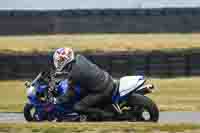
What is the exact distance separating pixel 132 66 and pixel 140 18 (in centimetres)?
995

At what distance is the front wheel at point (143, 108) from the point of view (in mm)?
12117

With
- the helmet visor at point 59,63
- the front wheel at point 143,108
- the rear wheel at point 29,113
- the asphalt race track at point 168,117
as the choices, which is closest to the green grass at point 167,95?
A: the asphalt race track at point 168,117

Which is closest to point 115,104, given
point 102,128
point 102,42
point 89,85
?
point 89,85

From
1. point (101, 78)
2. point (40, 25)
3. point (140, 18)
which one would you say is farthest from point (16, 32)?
point (101, 78)

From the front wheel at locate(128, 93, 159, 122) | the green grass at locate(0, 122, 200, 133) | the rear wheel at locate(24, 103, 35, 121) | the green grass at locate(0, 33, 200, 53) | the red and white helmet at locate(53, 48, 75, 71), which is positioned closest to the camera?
the green grass at locate(0, 122, 200, 133)

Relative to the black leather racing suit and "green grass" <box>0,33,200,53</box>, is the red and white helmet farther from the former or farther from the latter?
"green grass" <box>0,33,200,53</box>

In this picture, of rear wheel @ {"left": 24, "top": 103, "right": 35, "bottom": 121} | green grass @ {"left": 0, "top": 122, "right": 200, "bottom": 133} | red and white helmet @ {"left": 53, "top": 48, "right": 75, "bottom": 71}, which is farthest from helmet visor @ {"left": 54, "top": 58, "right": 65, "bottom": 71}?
green grass @ {"left": 0, "top": 122, "right": 200, "bottom": 133}

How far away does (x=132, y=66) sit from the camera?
22.3 meters

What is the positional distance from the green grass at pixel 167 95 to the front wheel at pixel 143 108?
11.5 feet

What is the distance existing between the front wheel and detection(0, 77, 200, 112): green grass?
3.49 metres

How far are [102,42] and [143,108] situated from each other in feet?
61.2

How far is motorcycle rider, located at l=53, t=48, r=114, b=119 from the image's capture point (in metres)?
12.2

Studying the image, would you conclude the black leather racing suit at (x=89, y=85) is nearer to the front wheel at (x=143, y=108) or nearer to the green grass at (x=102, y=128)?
the front wheel at (x=143, y=108)

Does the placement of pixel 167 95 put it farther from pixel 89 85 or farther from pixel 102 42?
pixel 102 42
